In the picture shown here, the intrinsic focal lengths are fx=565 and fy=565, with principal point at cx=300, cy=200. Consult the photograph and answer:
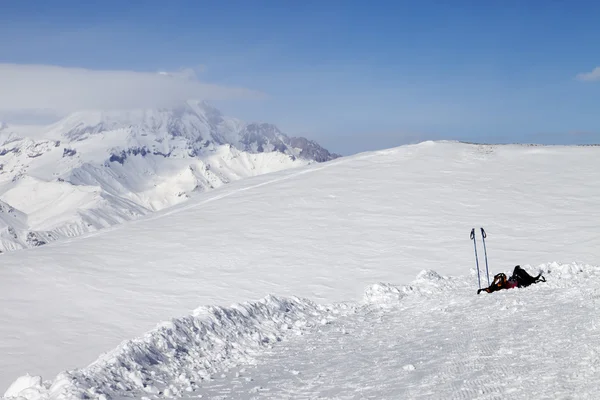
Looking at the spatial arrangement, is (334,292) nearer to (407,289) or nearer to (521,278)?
(407,289)

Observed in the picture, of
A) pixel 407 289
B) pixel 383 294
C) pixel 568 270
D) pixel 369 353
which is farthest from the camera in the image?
pixel 568 270

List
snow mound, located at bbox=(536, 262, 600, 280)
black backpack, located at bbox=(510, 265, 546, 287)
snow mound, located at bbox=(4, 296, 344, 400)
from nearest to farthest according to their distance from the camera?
snow mound, located at bbox=(4, 296, 344, 400) → black backpack, located at bbox=(510, 265, 546, 287) → snow mound, located at bbox=(536, 262, 600, 280)

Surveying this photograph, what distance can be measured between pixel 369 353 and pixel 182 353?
12.8 feet

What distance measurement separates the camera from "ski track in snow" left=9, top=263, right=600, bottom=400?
8773mm

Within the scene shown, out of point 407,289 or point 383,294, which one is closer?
point 383,294

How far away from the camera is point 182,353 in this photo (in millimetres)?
11773

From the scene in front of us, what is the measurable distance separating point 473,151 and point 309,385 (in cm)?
3634

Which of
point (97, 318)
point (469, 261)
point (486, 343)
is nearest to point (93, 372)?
point (486, 343)

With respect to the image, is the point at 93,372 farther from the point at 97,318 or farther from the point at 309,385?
the point at 97,318

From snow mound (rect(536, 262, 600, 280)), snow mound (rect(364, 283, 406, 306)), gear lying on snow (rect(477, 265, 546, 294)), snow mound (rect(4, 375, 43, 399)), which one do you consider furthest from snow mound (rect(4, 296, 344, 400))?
snow mound (rect(536, 262, 600, 280))

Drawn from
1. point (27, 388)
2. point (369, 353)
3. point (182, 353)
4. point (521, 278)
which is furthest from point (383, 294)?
point (27, 388)

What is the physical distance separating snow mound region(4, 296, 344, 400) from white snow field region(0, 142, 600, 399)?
4 centimetres

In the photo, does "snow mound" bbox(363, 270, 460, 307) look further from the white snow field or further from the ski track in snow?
the ski track in snow

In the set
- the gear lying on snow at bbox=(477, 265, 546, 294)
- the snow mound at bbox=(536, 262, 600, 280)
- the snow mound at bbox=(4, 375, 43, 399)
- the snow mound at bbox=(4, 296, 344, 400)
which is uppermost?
the snow mound at bbox=(4, 375, 43, 399)
